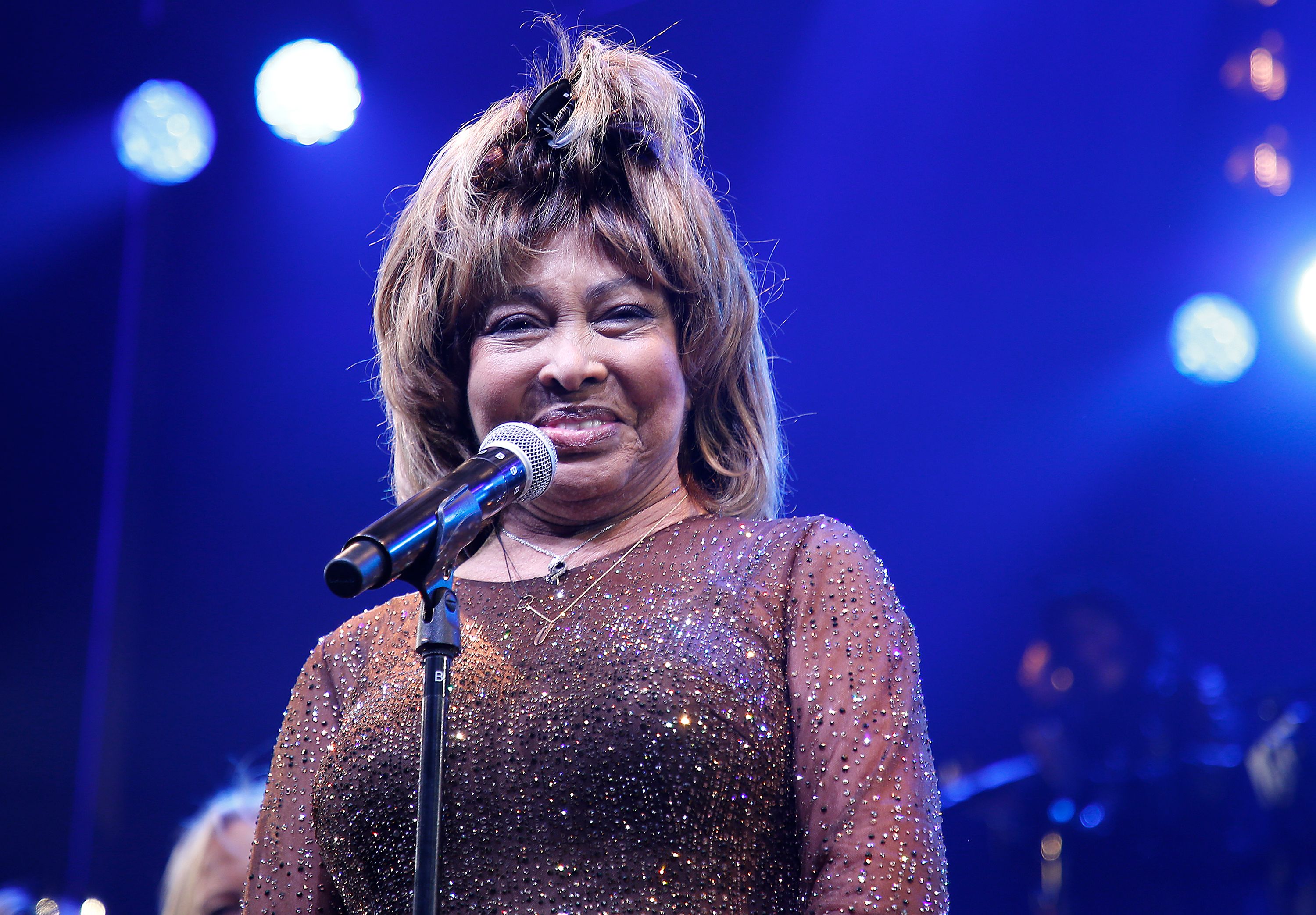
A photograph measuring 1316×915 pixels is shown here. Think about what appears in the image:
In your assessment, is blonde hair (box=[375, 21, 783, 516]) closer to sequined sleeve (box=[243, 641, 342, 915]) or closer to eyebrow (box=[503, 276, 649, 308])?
eyebrow (box=[503, 276, 649, 308])

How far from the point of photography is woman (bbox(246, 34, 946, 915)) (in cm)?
136

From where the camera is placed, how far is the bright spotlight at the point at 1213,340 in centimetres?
336

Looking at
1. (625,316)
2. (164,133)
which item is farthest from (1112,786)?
(164,133)

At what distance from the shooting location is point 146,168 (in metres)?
4.08

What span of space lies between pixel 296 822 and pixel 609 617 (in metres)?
0.52

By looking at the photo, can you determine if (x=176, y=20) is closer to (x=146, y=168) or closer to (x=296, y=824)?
(x=146, y=168)

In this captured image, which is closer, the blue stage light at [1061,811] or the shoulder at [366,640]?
the shoulder at [366,640]

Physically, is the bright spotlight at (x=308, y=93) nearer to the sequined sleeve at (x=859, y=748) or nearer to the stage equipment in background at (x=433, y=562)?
the sequined sleeve at (x=859, y=748)

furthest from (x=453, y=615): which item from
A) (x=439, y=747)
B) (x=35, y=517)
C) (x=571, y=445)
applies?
(x=35, y=517)

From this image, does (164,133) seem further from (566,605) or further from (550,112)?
(566,605)

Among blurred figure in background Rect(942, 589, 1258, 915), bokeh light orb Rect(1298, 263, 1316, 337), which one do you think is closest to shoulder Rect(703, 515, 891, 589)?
blurred figure in background Rect(942, 589, 1258, 915)

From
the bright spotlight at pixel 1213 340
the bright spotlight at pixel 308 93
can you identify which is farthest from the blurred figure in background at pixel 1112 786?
the bright spotlight at pixel 308 93

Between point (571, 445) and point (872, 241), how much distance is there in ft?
7.54

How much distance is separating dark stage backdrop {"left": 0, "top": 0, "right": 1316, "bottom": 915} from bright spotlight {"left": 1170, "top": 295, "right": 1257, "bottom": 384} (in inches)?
1.9
